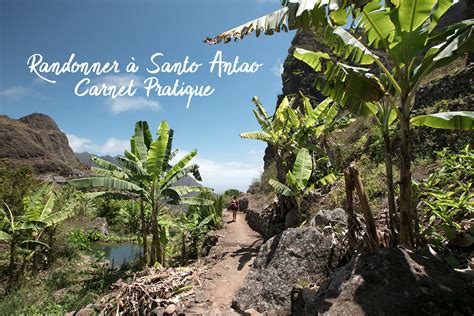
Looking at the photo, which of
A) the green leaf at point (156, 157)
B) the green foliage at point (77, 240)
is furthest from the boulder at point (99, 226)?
the green leaf at point (156, 157)

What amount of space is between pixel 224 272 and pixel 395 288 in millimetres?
5626

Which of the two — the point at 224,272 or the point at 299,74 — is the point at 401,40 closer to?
the point at 224,272

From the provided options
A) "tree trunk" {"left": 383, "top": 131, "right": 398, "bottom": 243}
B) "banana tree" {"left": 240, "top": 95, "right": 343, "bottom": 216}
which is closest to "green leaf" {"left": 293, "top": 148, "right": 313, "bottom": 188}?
"banana tree" {"left": 240, "top": 95, "right": 343, "bottom": 216}

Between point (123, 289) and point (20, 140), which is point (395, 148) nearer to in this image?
point (123, 289)

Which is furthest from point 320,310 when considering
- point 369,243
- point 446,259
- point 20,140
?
point 20,140

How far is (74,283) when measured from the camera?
1073 cm

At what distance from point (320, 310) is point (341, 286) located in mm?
346

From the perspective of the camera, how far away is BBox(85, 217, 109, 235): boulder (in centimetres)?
2153

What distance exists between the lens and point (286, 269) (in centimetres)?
554

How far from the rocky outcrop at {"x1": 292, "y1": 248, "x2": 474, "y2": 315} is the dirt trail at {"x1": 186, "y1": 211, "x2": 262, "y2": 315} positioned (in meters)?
2.78

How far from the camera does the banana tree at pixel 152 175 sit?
8281mm

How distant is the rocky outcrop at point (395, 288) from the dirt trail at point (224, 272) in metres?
2.78

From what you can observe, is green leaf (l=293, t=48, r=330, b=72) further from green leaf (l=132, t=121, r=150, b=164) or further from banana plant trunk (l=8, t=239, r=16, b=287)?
banana plant trunk (l=8, t=239, r=16, b=287)

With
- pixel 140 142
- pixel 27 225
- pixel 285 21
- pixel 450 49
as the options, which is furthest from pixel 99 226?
pixel 450 49
